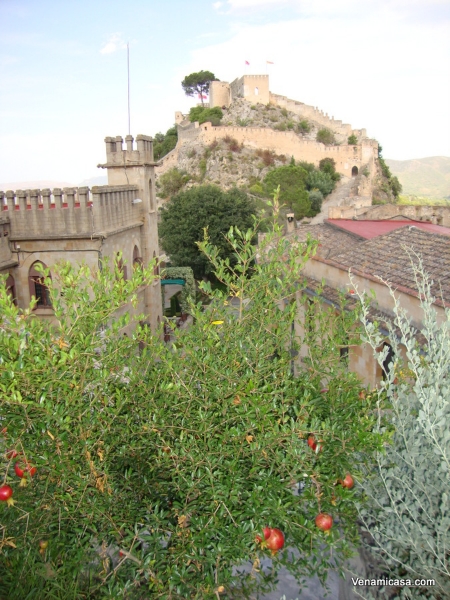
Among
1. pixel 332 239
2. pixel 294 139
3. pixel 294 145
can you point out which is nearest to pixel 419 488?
pixel 332 239

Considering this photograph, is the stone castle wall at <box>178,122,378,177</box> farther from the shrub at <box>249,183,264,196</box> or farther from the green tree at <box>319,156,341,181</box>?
the shrub at <box>249,183,264,196</box>

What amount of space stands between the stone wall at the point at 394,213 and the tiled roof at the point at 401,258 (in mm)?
9866

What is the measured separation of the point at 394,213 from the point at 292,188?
22011mm

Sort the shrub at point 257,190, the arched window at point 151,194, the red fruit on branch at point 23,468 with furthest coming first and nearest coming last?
the shrub at point 257,190 < the arched window at point 151,194 < the red fruit on branch at point 23,468

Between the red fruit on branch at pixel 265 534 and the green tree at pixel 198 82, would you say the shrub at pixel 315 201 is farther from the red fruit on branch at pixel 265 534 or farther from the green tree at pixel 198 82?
the red fruit on branch at pixel 265 534

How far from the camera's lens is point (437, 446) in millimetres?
3719

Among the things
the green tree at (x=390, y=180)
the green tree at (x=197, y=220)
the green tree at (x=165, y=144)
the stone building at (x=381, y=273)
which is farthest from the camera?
the green tree at (x=165, y=144)

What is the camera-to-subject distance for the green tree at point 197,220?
34938 millimetres

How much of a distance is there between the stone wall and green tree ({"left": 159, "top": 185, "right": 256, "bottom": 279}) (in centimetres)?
1136

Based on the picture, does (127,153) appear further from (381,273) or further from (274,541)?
(274,541)

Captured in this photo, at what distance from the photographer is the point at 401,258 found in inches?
446

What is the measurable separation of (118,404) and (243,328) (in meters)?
1.51

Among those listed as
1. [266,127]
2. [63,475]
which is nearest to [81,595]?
[63,475]

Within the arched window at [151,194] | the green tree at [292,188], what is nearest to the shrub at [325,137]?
the green tree at [292,188]
